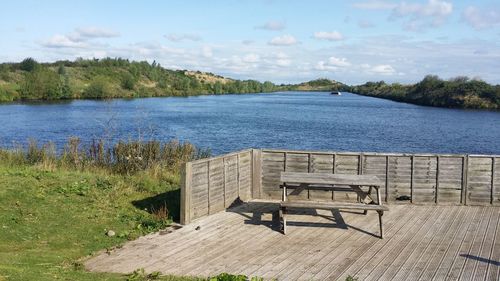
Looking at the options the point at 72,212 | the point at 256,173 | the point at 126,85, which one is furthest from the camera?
the point at 126,85

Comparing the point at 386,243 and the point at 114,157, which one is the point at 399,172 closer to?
the point at 386,243

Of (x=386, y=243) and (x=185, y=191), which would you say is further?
(x=185, y=191)

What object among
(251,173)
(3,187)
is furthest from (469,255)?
(3,187)

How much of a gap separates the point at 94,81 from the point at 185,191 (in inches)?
3336

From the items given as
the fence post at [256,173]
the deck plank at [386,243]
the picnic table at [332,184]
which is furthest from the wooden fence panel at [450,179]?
the fence post at [256,173]

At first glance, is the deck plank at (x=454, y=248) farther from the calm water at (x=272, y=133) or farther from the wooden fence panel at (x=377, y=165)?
the calm water at (x=272, y=133)

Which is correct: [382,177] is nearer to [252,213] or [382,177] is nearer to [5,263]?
[252,213]

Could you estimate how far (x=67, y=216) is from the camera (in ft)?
31.3

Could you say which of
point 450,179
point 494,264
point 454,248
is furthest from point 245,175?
point 494,264

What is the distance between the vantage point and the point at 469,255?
7898mm

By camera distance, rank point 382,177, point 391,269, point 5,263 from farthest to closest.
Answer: point 382,177
point 391,269
point 5,263

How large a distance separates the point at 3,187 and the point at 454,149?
29447 millimetres

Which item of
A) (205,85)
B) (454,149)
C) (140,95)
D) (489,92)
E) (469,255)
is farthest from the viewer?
(205,85)

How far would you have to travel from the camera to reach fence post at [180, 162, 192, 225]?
9391mm
